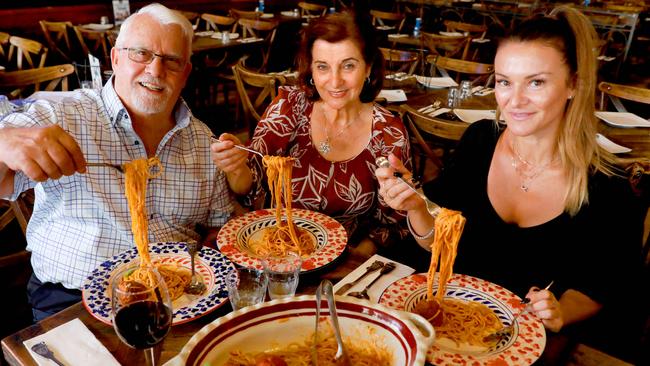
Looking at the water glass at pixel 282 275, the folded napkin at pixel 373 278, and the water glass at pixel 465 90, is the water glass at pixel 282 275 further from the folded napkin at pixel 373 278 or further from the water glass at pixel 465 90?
the water glass at pixel 465 90

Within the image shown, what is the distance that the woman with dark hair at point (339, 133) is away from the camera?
8.76 feet

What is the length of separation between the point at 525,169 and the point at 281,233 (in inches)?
45.4

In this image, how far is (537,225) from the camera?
7.13ft

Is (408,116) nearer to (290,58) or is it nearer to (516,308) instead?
(516,308)

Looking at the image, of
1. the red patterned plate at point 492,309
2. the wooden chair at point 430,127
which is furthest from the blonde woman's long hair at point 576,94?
the wooden chair at point 430,127

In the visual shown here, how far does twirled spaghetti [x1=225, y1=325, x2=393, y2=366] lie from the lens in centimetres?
133

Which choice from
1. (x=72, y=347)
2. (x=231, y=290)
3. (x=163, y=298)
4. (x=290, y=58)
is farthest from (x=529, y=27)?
(x=290, y=58)

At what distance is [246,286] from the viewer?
170 cm

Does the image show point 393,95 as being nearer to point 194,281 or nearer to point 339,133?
point 339,133

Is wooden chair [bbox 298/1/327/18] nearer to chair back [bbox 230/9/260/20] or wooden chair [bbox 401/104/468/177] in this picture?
chair back [bbox 230/9/260/20]

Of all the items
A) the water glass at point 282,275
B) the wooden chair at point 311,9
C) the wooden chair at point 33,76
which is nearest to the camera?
the water glass at point 282,275

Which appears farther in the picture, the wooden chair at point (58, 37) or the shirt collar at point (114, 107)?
the wooden chair at point (58, 37)

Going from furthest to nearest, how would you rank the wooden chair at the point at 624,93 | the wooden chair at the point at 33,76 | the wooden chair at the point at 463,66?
the wooden chair at the point at 463,66 → the wooden chair at the point at 624,93 → the wooden chair at the point at 33,76

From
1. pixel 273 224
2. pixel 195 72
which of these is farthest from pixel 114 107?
pixel 195 72
